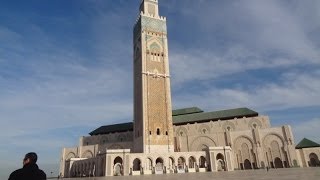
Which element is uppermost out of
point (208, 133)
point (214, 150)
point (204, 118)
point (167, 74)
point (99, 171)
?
point (167, 74)

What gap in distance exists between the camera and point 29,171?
9.12 feet

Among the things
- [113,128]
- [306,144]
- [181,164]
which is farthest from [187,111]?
[306,144]

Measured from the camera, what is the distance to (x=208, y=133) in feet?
137

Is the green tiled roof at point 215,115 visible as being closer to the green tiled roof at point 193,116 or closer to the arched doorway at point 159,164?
the green tiled roof at point 193,116

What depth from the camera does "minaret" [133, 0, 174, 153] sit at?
3581cm

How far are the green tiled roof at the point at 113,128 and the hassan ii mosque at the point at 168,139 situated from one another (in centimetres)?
518

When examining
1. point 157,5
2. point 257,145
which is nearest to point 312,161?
point 257,145

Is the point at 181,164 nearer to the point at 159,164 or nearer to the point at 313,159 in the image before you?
the point at 159,164

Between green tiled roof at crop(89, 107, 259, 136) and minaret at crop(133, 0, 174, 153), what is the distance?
8616 mm

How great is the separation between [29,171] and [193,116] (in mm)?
43811

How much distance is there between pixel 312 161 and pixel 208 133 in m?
14.5

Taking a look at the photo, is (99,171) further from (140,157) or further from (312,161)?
(312,161)

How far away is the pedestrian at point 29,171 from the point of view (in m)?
2.76

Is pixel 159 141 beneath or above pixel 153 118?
beneath
